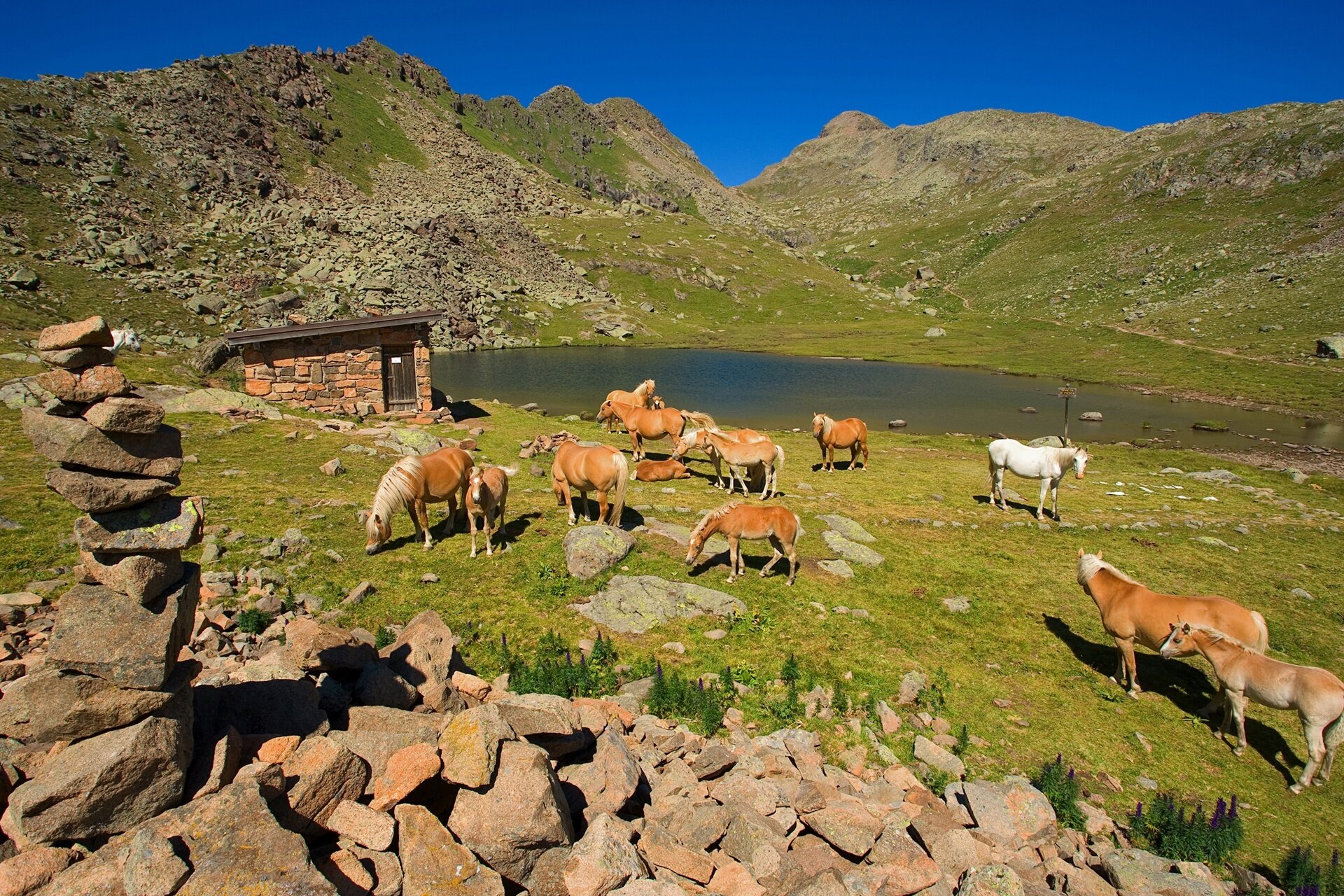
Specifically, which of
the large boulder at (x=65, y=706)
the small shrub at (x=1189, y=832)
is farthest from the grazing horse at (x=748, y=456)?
the large boulder at (x=65, y=706)

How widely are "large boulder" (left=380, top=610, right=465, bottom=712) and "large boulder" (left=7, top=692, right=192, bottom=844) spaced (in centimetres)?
284

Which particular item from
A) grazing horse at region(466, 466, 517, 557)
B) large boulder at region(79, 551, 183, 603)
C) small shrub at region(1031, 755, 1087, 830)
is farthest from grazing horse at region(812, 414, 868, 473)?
large boulder at region(79, 551, 183, 603)

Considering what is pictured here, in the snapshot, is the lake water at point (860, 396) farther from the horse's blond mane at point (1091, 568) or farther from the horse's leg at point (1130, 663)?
the horse's leg at point (1130, 663)

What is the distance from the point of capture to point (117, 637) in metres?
5.44

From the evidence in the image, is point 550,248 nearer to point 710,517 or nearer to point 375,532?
point 375,532

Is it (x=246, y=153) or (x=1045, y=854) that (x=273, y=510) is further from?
(x=246, y=153)

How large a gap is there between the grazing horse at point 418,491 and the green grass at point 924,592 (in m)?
0.53

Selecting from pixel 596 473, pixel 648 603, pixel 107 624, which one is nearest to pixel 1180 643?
pixel 648 603

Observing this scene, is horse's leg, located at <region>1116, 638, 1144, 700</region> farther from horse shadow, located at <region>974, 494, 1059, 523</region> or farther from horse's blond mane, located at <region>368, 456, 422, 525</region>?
horse's blond mane, located at <region>368, 456, 422, 525</region>

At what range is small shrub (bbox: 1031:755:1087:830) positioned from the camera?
798 centimetres

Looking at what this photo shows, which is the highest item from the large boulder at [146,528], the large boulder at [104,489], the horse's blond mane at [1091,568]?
the large boulder at [104,489]

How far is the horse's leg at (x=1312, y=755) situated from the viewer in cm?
932

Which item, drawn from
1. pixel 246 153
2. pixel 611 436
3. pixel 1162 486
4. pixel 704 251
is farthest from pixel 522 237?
pixel 1162 486

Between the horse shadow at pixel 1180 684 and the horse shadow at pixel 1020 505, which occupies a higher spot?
the horse shadow at pixel 1020 505
